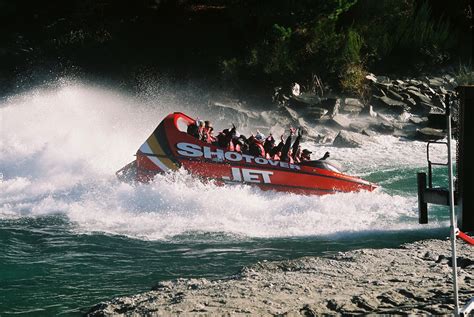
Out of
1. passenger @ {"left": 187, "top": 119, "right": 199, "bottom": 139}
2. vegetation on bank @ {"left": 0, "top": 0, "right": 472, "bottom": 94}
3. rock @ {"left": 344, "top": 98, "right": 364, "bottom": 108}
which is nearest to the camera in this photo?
passenger @ {"left": 187, "top": 119, "right": 199, "bottom": 139}

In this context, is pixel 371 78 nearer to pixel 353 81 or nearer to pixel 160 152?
pixel 353 81

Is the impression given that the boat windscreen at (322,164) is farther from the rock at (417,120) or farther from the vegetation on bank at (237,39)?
the vegetation on bank at (237,39)

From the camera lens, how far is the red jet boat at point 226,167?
55.2 feet

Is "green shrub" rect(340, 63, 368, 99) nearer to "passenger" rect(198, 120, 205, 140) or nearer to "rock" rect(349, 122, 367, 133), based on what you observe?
"rock" rect(349, 122, 367, 133)

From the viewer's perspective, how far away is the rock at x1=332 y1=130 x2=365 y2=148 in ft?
85.5

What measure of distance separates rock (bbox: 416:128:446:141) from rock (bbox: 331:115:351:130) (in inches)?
112

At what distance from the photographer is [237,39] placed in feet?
107

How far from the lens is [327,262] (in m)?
11.0

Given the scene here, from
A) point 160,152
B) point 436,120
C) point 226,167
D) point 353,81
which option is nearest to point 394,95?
point 353,81

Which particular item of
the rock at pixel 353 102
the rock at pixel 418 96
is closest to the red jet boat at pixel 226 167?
the rock at pixel 353 102

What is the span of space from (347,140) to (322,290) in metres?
17.3

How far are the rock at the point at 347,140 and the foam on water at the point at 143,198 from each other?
1.42 metres

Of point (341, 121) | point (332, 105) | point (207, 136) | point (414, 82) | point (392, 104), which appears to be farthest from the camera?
point (414, 82)

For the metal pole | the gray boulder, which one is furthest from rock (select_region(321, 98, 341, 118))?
the metal pole
